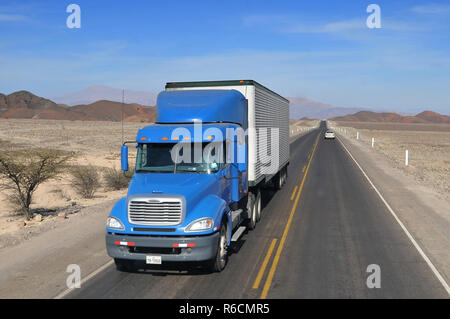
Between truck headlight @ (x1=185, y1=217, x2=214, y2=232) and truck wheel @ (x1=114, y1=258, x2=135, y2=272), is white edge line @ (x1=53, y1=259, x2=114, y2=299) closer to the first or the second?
truck wheel @ (x1=114, y1=258, x2=135, y2=272)

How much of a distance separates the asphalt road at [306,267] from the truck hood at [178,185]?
172 cm

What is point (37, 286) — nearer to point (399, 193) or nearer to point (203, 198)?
point (203, 198)

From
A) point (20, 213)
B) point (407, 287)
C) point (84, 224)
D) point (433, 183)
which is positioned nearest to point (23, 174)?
point (20, 213)

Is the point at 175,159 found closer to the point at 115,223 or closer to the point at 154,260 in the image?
the point at 115,223

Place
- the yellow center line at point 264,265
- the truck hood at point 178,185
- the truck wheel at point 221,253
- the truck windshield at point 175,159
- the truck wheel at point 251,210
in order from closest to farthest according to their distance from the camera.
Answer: the yellow center line at point 264,265
the truck hood at point 178,185
the truck wheel at point 221,253
the truck windshield at point 175,159
the truck wheel at point 251,210

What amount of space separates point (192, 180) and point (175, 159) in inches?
34.1

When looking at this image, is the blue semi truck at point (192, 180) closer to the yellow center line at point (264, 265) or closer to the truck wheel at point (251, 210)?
the truck wheel at point (251, 210)

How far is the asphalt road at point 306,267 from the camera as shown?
26.8ft

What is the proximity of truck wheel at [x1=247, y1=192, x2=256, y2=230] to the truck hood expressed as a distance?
3140 mm

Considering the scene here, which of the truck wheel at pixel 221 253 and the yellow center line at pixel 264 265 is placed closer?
the yellow center line at pixel 264 265

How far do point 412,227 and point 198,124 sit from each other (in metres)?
7.85

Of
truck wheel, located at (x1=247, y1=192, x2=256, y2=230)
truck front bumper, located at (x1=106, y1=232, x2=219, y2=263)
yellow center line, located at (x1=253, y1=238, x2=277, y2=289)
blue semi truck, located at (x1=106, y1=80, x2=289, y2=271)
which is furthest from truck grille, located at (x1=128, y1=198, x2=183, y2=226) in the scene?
truck wheel, located at (x1=247, y1=192, x2=256, y2=230)

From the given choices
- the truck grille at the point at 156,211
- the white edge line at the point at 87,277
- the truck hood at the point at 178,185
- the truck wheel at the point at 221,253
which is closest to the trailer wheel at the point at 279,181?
the truck wheel at the point at 221,253

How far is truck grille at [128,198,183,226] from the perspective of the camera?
848cm
